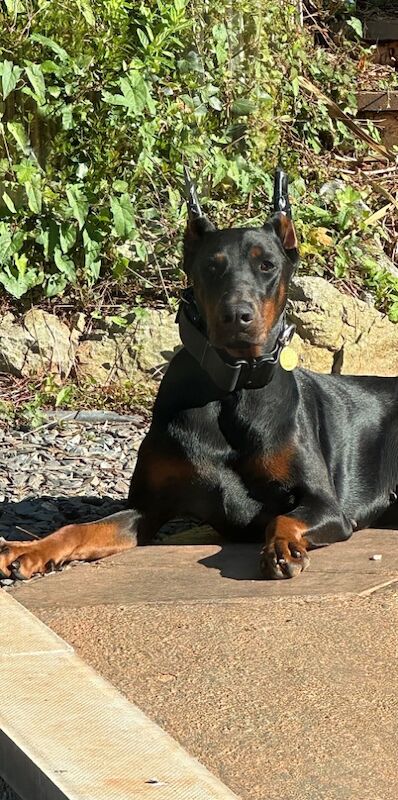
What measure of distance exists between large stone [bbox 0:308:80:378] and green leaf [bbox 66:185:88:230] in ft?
1.80

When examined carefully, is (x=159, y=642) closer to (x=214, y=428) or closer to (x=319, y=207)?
(x=214, y=428)

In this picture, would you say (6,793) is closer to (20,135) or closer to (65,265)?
(65,265)

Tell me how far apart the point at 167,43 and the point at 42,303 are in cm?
156

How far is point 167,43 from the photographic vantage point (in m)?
6.88

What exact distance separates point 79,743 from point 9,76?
4.70 meters

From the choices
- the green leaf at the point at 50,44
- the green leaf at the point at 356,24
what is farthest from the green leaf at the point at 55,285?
the green leaf at the point at 356,24

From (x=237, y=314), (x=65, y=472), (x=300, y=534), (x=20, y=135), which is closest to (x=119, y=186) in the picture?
(x=20, y=135)

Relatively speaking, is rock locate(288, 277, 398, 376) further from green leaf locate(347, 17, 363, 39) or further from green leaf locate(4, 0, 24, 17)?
green leaf locate(347, 17, 363, 39)

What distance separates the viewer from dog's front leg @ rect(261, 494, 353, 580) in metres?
3.90

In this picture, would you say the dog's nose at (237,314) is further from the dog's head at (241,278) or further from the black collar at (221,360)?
the black collar at (221,360)

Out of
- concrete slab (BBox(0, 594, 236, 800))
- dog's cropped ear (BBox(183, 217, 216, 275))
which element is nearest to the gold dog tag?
dog's cropped ear (BBox(183, 217, 216, 275))

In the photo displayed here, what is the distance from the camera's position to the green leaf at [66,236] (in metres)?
6.67

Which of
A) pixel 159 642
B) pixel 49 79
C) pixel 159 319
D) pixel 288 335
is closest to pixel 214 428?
pixel 288 335

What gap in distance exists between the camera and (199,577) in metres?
3.94
